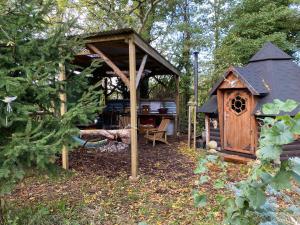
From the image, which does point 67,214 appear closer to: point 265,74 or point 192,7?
point 265,74

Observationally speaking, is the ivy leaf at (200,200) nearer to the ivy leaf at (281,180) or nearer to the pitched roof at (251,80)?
the ivy leaf at (281,180)

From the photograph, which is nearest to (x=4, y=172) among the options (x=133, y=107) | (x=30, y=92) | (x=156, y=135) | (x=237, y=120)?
(x=30, y=92)

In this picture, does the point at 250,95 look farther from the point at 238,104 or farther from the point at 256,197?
the point at 256,197

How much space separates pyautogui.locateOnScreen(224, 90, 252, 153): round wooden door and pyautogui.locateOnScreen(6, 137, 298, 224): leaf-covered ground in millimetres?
613

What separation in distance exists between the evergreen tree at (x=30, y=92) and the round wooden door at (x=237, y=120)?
4.40 meters

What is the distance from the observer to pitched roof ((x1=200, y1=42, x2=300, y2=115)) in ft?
21.7

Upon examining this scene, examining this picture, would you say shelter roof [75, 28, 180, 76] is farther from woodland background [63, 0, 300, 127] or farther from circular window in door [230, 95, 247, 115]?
woodland background [63, 0, 300, 127]

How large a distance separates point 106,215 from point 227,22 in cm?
1133

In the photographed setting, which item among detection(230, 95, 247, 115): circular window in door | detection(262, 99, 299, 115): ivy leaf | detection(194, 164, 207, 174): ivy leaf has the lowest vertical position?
detection(194, 164, 207, 174): ivy leaf

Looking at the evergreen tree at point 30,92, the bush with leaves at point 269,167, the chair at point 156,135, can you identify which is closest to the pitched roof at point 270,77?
the chair at point 156,135

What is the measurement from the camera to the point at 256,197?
119 cm

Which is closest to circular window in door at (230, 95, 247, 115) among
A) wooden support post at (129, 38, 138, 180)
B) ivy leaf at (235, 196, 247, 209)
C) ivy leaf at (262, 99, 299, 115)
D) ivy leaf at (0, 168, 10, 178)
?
wooden support post at (129, 38, 138, 180)

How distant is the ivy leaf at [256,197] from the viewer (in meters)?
1.18

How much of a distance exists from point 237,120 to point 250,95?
0.70m
